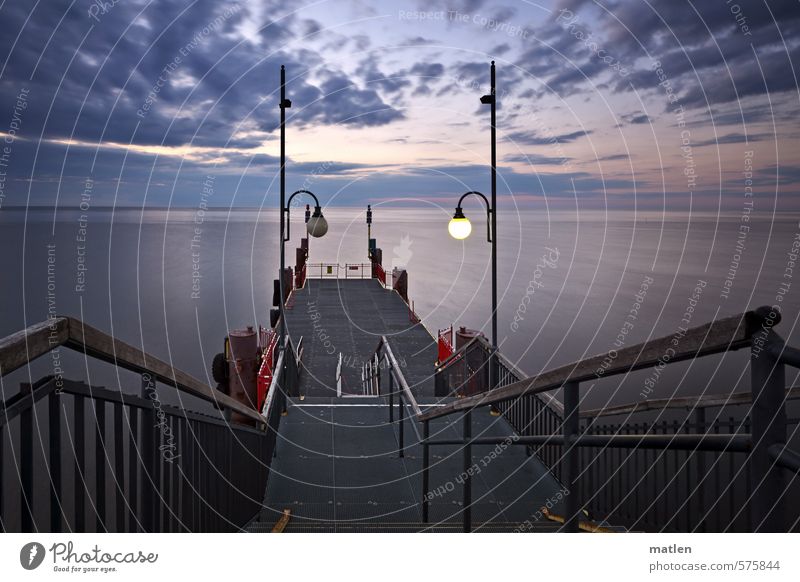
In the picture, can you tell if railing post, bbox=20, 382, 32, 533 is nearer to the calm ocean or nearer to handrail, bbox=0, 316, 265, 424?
handrail, bbox=0, 316, 265, 424

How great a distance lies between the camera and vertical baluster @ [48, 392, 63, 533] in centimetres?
204

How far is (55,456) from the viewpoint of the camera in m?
2.09

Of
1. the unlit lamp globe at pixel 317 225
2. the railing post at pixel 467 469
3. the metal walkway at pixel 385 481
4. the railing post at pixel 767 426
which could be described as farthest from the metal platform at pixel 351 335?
the railing post at pixel 767 426

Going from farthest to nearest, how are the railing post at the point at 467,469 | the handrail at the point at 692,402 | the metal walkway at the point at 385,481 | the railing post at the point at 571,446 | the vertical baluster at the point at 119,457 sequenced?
1. the metal walkway at the point at 385,481
2. the railing post at the point at 467,469
3. the handrail at the point at 692,402
4. the railing post at the point at 571,446
5. the vertical baluster at the point at 119,457

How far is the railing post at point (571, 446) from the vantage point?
113 inches

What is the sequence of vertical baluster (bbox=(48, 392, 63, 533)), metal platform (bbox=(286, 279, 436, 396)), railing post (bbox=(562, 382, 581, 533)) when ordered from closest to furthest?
vertical baluster (bbox=(48, 392, 63, 533)), railing post (bbox=(562, 382, 581, 533)), metal platform (bbox=(286, 279, 436, 396))

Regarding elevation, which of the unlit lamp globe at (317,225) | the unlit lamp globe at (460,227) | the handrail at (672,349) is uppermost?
the unlit lamp globe at (317,225)

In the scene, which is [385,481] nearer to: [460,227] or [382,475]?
[382,475]

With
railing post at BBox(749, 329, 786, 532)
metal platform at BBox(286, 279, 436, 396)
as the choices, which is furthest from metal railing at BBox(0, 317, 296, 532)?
metal platform at BBox(286, 279, 436, 396)

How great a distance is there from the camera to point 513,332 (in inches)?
1665

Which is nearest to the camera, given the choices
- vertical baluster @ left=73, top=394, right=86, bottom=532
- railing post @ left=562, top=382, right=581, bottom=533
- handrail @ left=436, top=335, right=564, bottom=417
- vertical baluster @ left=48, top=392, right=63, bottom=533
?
vertical baluster @ left=48, top=392, right=63, bottom=533

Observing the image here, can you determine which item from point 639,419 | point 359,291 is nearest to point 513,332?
point 359,291

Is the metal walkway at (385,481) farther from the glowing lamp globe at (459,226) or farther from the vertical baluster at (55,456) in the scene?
the glowing lamp globe at (459,226)
